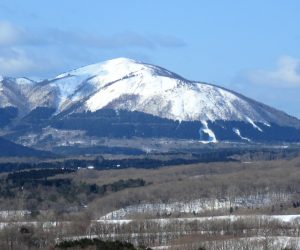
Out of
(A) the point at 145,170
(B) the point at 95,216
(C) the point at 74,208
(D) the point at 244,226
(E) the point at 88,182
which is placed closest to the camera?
(D) the point at 244,226

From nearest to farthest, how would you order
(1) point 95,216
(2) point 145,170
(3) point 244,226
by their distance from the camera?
1. (3) point 244,226
2. (1) point 95,216
3. (2) point 145,170

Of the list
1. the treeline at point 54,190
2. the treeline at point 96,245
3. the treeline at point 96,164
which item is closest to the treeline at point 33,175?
the treeline at point 54,190

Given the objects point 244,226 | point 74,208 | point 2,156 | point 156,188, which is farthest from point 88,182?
point 2,156

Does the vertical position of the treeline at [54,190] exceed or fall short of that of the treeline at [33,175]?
it falls short

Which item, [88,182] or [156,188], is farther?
[88,182]

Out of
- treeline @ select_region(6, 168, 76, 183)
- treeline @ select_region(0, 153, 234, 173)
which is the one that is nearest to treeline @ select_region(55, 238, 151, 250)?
treeline @ select_region(6, 168, 76, 183)

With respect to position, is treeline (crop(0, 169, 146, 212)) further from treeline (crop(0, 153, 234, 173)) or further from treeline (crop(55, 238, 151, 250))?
treeline (crop(55, 238, 151, 250))

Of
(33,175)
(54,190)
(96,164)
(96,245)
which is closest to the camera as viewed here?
(96,245)

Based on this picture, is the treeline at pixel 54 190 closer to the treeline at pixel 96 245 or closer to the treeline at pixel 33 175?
the treeline at pixel 33 175

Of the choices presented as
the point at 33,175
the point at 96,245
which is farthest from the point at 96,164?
the point at 96,245

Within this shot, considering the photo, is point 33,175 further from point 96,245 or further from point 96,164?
point 96,245

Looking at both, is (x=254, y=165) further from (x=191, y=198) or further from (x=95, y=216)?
(x=95, y=216)
